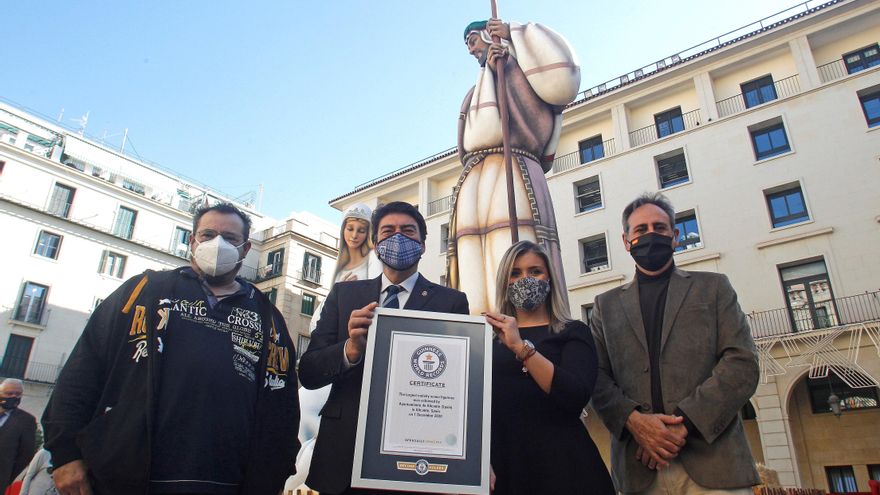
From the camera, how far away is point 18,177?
3516 cm

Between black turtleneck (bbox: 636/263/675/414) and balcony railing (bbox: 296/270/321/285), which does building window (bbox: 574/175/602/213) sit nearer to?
balcony railing (bbox: 296/270/321/285)

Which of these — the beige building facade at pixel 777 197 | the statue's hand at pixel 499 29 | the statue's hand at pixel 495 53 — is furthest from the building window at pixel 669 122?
the statue's hand at pixel 495 53

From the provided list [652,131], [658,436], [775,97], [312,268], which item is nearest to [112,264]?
[312,268]

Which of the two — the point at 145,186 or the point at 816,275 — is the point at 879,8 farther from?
the point at 145,186

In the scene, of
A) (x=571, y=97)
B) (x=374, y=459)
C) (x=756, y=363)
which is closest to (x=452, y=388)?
(x=374, y=459)

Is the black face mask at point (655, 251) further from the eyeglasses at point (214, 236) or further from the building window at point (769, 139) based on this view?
the building window at point (769, 139)

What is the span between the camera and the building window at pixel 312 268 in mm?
42312

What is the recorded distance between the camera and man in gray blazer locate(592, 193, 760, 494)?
2953 mm

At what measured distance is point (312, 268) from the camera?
42812mm

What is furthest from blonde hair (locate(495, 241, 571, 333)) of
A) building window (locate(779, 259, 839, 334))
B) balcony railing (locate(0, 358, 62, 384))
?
balcony railing (locate(0, 358, 62, 384))

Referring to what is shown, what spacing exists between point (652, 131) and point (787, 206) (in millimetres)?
7301

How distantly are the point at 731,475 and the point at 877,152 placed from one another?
24.6m

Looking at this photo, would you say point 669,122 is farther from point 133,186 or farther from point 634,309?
point 133,186

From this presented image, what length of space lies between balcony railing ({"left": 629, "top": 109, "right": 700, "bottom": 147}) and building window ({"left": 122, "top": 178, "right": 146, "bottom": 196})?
32511 mm
